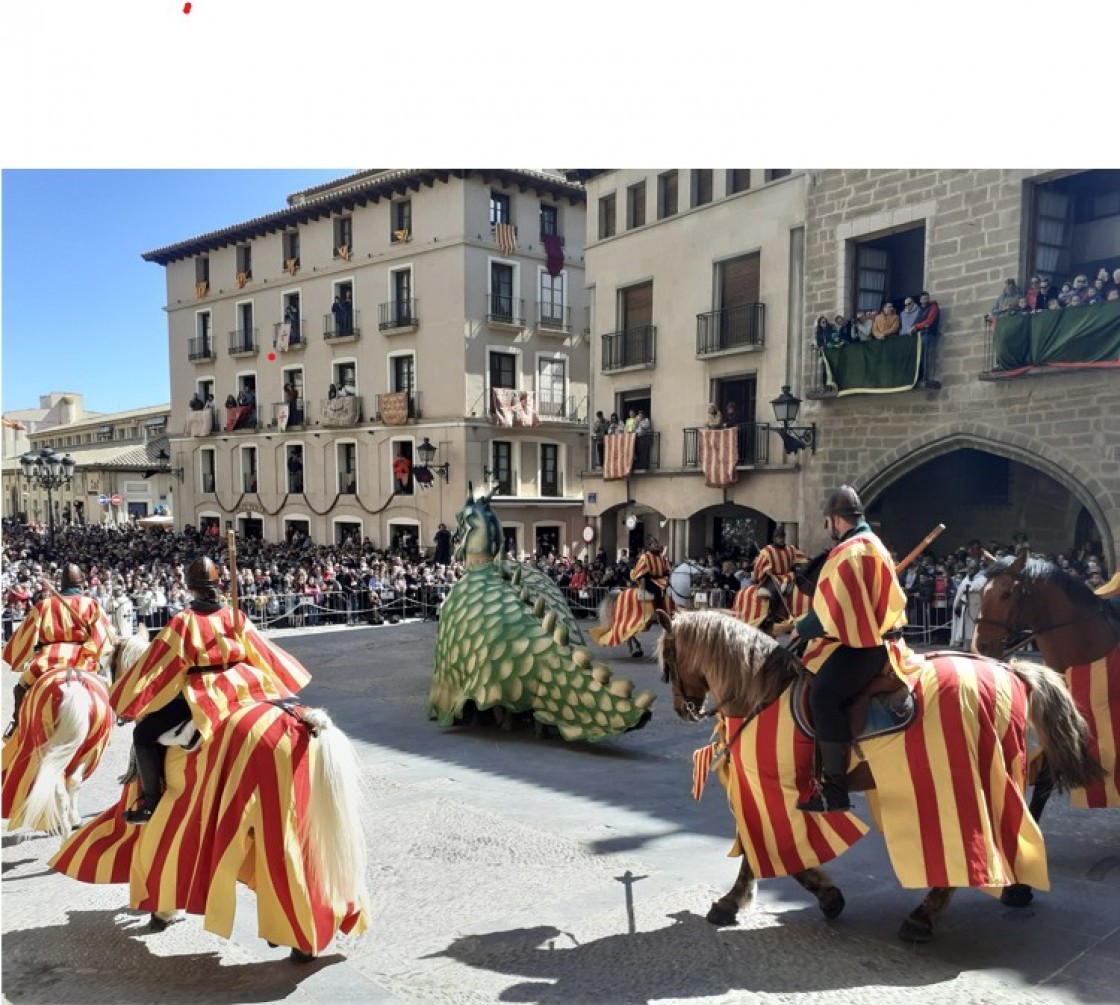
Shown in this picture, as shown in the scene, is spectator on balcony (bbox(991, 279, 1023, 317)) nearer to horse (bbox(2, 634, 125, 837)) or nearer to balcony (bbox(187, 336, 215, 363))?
horse (bbox(2, 634, 125, 837))

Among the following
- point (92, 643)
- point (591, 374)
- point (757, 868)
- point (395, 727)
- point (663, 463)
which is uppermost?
point (591, 374)

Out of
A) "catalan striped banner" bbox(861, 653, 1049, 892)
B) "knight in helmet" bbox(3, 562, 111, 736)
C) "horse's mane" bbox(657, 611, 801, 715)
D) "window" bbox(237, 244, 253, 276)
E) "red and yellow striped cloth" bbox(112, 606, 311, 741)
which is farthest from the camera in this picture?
"window" bbox(237, 244, 253, 276)

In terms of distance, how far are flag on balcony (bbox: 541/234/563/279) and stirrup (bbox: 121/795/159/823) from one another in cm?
2166

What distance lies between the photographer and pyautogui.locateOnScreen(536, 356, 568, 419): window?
24.4 metres

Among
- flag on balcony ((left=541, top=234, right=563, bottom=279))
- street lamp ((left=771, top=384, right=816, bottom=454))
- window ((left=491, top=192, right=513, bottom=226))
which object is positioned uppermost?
window ((left=491, top=192, right=513, bottom=226))

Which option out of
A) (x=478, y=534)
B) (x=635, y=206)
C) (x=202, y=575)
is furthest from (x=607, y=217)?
(x=202, y=575)

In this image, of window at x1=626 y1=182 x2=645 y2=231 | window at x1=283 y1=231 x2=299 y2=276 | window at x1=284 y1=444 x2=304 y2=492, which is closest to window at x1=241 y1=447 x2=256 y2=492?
window at x1=284 y1=444 x2=304 y2=492

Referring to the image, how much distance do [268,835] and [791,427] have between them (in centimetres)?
1281

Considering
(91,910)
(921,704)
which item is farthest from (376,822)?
(921,704)

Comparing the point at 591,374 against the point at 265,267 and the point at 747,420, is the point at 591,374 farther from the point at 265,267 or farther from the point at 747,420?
the point at 265,267

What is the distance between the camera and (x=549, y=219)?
24453 mm

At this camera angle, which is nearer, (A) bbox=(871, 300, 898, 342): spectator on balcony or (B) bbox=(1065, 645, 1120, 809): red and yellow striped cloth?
(B) bbox=(1065, 645, 1120, 809): red and yellow striped cloth

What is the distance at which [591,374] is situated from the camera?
20.2 metres
